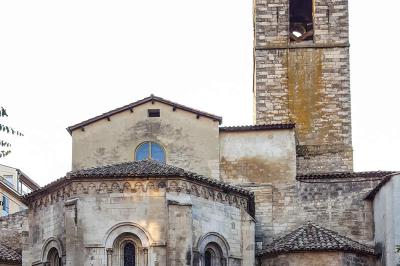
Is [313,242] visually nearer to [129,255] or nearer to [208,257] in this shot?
[208,257]

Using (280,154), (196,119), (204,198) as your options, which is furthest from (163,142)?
(204,198)

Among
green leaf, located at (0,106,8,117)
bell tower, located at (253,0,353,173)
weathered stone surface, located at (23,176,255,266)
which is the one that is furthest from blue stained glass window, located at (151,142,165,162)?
green leaf, located at (0,106,8,117)

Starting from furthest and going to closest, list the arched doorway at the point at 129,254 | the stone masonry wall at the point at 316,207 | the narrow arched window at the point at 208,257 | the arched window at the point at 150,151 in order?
1. the arched window at the point at 150,151
2. the stone masonry wall at the point at 316,207
3. the narrow arched window at the point at 208,257
4. the arched doorway at the point at 129,254

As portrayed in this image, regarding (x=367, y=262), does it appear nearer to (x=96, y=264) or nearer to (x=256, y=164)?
(x=256, y=164)

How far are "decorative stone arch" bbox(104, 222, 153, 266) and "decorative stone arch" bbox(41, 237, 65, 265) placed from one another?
4.66ft

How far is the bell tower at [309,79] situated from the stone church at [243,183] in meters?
0.04

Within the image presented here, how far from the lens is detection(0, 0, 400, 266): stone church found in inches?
1140

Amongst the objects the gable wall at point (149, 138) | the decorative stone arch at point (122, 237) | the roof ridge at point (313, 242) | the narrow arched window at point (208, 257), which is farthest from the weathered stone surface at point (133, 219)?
the gable wall at point (149, 138)

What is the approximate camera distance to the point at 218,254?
30359 mm

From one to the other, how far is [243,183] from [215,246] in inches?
225

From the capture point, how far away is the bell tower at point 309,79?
1519 inches

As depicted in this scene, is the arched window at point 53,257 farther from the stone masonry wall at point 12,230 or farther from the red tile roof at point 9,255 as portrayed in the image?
the stone masonry wall at point 12,230

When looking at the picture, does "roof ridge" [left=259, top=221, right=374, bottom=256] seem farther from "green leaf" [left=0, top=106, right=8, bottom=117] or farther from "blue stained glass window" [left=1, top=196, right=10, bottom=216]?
"blue stained glass window" [left=1, top=196, right=10, bottom=216]

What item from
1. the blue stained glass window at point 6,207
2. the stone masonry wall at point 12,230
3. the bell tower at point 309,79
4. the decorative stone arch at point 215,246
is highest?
the bell tower at point 309,79
